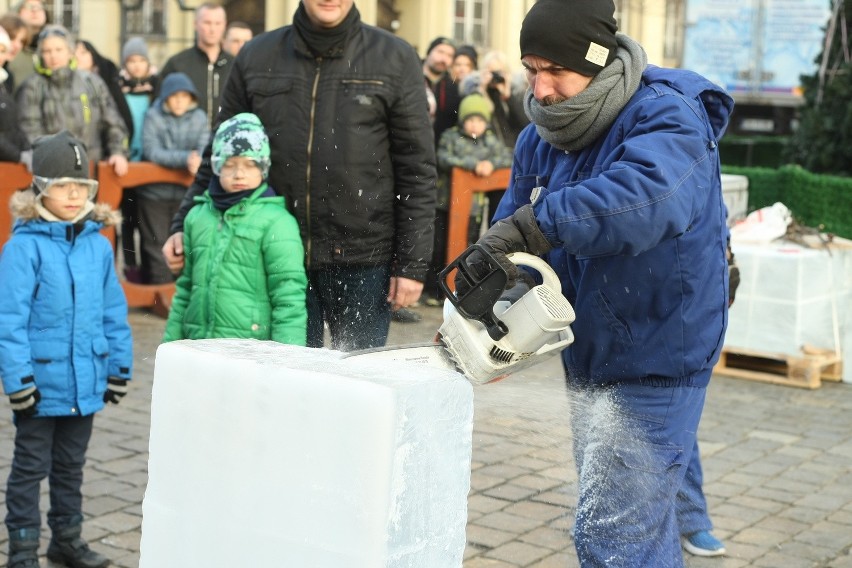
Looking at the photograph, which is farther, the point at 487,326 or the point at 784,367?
the point at 784,367

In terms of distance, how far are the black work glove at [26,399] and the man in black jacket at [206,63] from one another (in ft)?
Result: 19.4

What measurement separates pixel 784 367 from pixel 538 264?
540 centimetres

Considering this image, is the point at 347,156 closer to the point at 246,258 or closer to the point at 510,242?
the point at 246,258

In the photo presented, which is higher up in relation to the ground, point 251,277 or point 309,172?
point 309,172

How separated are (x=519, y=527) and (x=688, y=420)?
5.74 ft

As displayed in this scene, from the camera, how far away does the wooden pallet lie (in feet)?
26.0

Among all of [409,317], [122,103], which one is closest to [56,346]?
[409,317]

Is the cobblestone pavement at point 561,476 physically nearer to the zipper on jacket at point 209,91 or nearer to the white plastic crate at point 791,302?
the white plastic crate at point 791,302

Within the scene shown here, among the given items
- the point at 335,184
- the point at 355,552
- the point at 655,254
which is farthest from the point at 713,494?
the point at 355,552

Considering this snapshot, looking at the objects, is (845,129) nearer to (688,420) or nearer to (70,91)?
(70,91)

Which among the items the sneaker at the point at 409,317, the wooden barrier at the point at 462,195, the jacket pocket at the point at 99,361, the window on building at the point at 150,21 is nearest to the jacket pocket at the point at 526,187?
the jacket pocket at the point at 99,361

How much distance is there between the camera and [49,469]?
462 cm

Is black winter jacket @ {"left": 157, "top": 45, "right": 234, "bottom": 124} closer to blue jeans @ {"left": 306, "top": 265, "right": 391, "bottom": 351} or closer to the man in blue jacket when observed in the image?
blue jeans @ {"left": 306, "top": 265, "right": 391, "bottom": 351}

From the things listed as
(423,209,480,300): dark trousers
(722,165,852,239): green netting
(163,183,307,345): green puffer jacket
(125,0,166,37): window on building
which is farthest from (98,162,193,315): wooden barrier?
(125,0,166,37): window on building
